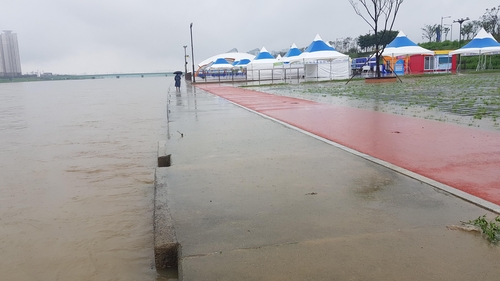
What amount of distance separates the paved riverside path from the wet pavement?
1.30 ft

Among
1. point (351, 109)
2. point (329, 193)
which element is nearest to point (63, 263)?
point (329, 193)

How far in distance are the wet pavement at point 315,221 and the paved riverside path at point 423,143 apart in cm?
40

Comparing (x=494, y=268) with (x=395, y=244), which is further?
(x=395, y=244)

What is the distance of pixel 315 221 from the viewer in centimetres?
387

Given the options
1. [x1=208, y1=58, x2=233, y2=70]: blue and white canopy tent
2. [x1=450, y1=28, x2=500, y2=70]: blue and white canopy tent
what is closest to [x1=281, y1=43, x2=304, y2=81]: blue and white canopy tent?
[x1=208, y1=58, x2=233, y2=70]: blue and white canopy tent

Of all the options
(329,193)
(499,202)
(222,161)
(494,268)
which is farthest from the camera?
(222,161)

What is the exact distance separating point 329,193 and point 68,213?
3302 millimetres

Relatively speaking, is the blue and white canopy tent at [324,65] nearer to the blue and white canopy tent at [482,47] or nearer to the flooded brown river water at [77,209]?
the blue and white canopy tent at [482,47]

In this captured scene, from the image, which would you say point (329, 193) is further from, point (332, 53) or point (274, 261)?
point (332, 53)

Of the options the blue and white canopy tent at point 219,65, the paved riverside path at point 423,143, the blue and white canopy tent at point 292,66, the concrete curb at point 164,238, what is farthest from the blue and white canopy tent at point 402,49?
the concrete curb at point 164,238

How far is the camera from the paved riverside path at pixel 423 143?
17.0 ft

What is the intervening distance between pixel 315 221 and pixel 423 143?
4276 mm

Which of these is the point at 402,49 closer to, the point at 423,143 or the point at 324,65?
the point at 324,65

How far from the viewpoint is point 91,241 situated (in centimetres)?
444
